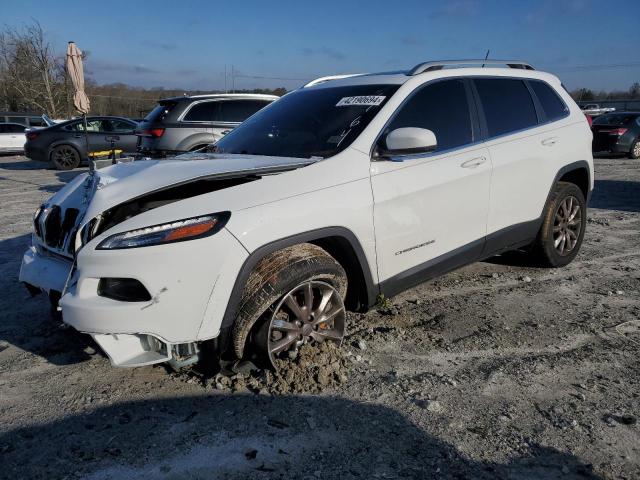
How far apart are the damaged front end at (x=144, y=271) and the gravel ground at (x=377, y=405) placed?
393mm

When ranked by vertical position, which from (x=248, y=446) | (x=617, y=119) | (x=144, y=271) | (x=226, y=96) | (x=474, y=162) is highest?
(x=226, y=96)

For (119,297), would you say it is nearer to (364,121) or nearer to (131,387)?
(131,387)

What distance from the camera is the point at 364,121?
3420mm

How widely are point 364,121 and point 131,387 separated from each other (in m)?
→ 2.18

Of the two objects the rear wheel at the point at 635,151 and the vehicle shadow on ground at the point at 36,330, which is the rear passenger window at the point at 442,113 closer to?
the vehicle shadow on ground at the point at 36,330

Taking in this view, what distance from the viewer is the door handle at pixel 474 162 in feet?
12.2

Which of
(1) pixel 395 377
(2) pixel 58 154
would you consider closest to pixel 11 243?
(1) pixel 395 377

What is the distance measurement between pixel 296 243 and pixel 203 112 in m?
7.15

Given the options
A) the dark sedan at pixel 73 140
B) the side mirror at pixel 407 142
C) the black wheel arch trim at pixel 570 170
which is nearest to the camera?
the side mirror at pixel 407 142

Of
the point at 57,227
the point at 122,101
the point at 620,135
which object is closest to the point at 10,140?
the point at 57,227

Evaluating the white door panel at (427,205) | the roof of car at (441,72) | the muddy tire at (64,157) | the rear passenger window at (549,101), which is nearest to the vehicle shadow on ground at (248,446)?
the white door panel at (427,205)

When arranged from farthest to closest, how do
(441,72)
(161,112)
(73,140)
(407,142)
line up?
(73,140) < (161,112) < (441,72) < (407,142)

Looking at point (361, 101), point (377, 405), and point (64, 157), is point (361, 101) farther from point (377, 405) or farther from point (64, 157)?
point (64, 157)

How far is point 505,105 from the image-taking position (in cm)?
429
